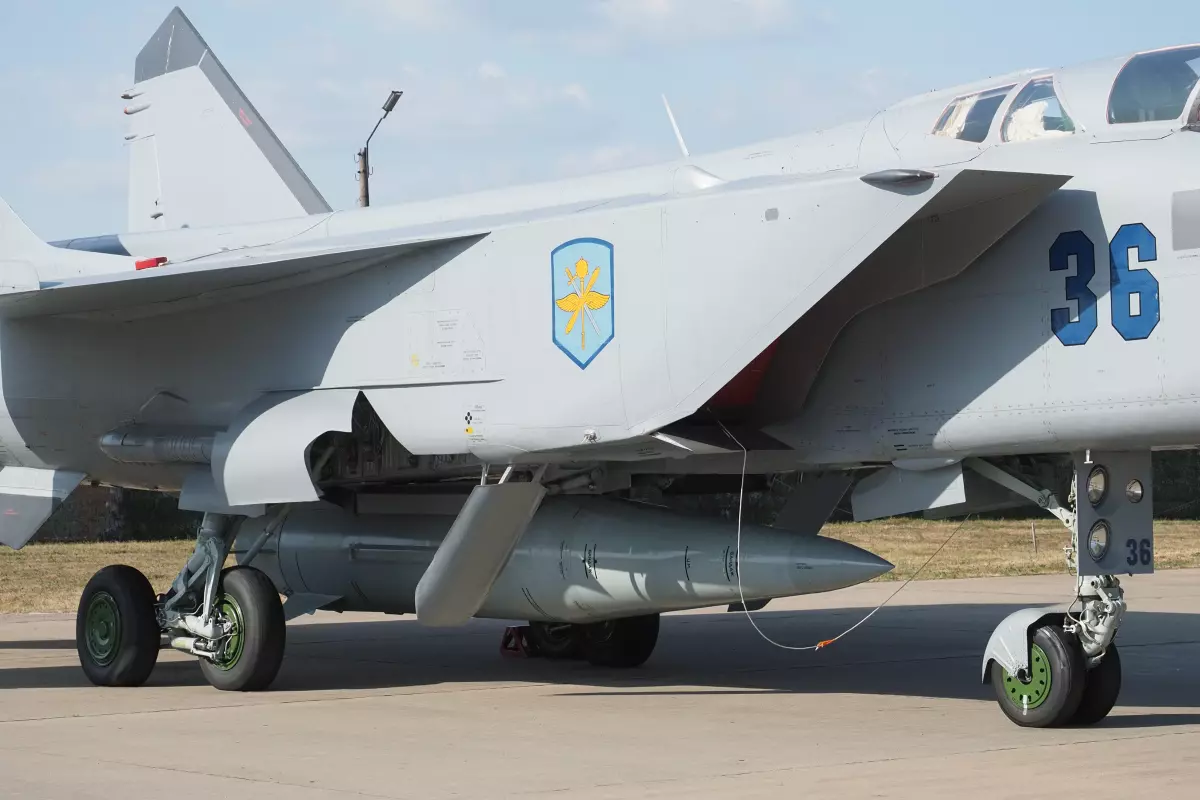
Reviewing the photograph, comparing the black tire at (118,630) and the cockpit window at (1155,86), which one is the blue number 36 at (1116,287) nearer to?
the cockpit window at (1155,86)

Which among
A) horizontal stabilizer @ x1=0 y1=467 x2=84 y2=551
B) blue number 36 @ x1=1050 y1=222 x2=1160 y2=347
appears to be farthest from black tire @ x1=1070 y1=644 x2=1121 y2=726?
horizontal stabilizer @ x1=0 y1=467 x2=84 y2=551

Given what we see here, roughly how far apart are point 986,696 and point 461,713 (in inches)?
129

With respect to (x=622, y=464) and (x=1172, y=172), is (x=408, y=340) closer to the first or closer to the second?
(x=622, y=464)

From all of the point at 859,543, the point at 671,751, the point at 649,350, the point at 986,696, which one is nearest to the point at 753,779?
the point at 671,751

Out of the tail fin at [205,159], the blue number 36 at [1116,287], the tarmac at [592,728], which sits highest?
the tail fin at [205,159]

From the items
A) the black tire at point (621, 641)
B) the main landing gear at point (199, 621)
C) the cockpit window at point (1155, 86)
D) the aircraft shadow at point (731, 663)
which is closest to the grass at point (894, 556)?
the aircraft shadow at point (731, 663)

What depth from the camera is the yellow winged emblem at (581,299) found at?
877 centimetres

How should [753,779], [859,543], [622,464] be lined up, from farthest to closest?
[859,543] < [622,464] < [753,779]

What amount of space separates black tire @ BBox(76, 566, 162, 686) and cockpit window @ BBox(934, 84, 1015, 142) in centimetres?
623

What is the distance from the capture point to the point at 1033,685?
26.1ft

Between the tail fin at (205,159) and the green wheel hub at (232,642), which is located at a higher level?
the tail fin at (205,159)

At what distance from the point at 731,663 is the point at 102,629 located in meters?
4.66

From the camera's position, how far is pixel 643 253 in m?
8.64

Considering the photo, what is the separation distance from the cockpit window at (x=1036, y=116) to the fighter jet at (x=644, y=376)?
0.06 feet
